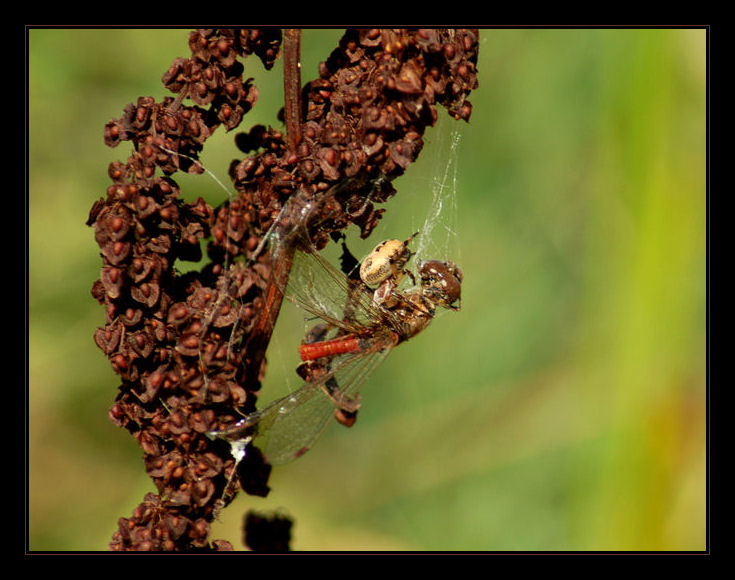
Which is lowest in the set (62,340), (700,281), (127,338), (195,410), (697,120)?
(195,410)

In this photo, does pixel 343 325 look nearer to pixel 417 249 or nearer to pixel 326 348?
pixel 326 348

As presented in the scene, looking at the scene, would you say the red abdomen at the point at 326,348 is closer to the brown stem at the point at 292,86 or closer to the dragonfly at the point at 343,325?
the dragonfly at the point at 343,325

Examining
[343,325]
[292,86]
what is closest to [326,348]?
[343,325]

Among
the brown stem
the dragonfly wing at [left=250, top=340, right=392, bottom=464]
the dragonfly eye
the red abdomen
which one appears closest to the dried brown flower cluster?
the brown stem

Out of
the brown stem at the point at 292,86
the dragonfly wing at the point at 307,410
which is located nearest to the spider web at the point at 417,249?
the dragonfly wing at the point at 307,410

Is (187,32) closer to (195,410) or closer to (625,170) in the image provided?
(195,410)
